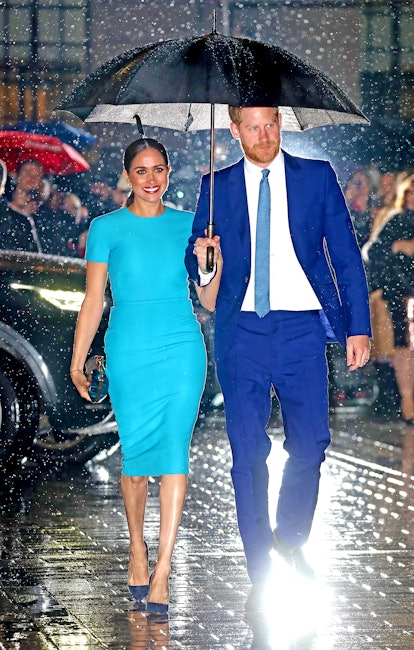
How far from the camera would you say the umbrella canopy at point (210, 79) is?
6.39 metres

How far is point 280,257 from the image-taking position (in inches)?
268

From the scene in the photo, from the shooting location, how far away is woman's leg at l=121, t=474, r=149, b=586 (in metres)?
6.62

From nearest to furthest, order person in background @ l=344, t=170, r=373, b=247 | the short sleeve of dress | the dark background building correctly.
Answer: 1. the short sleeve of dress
2. the dark background building
3. person in background @ l=344, t=170, r=373, b=247

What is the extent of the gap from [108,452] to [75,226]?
192cm

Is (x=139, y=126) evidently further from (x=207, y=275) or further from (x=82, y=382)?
(x=82, y=382)

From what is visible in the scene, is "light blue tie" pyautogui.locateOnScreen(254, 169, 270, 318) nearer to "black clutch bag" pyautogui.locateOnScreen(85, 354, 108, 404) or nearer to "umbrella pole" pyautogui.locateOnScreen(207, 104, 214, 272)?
"umbrella pole" pyautogui.locateOnScreen(207, 104, 214, 272)

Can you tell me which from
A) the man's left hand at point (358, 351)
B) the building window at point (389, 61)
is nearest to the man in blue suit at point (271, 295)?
the man's left hand at point (358, 351)

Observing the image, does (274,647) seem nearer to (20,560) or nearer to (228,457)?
(20,560)

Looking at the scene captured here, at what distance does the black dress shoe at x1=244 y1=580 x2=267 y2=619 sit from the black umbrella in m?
1.29

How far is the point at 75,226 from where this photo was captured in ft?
41.7

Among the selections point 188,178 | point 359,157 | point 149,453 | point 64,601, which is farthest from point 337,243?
point 359,157

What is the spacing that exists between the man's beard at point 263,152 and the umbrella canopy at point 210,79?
0.21 metres

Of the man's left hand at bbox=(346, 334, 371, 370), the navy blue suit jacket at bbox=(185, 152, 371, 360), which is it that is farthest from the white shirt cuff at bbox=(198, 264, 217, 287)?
the man's left hand at bbox=(346, 334, 371, 370)

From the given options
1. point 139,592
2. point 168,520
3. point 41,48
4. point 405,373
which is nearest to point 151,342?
point 168,520
